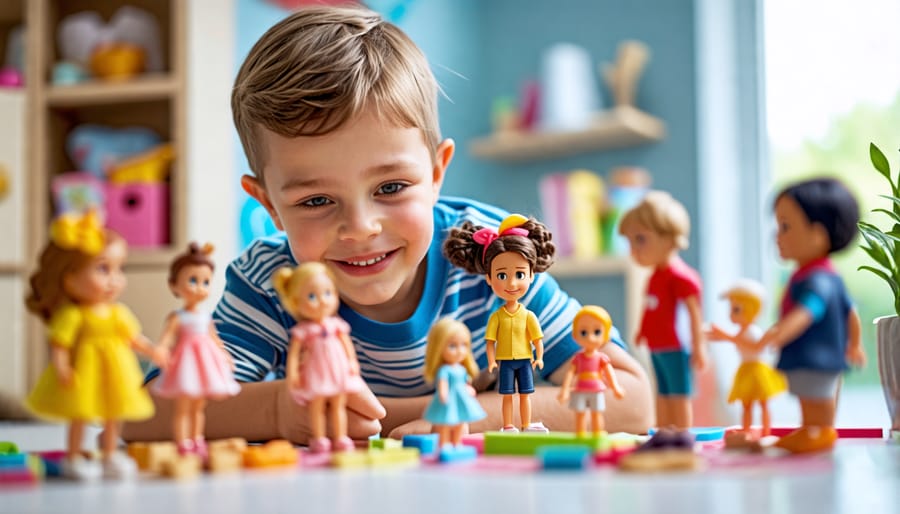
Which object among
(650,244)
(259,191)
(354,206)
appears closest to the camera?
(650,244)

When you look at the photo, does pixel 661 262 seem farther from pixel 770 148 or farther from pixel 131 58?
pixel 770 148

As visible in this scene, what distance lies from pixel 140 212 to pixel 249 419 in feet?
3.98

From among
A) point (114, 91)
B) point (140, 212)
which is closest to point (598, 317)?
point (140, 212)

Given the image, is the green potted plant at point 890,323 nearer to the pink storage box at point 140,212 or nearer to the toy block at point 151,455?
the toy block at point 151,455

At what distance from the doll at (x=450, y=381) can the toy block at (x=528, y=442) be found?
3cm

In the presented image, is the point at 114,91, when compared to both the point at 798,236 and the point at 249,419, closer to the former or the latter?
the point at 249,419

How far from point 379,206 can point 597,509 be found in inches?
21.8

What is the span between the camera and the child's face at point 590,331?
0.84m

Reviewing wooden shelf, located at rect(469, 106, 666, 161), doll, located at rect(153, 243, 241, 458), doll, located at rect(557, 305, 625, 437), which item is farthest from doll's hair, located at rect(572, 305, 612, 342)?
wooden shelf, located at rect(469, 106, 666, 161)

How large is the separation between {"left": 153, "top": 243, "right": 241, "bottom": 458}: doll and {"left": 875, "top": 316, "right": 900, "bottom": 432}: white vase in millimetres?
641

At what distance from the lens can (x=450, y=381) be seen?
0.80m

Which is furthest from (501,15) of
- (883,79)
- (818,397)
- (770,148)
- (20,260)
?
(818,397)

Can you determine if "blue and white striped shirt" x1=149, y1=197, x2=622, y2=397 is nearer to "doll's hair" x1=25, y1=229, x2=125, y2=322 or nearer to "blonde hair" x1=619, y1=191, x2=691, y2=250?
"blonde hair" x1=619, y1=191, x2=691, y2=250

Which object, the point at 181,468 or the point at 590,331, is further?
the point at 590,331
